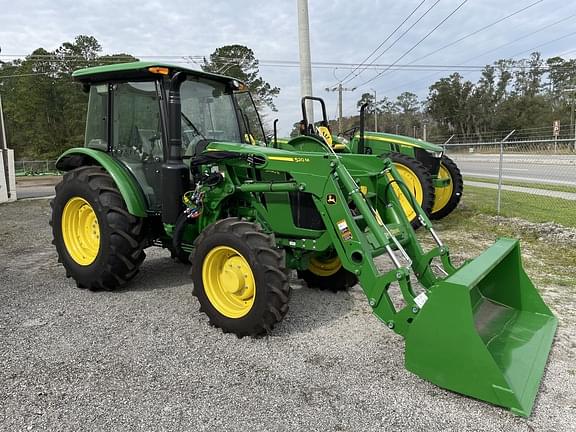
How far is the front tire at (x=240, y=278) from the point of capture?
11.7ft

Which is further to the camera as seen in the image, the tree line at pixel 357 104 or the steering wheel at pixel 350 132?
the tree line at pixel 357 104

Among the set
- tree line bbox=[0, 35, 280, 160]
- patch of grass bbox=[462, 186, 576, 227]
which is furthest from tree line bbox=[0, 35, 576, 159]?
patch of grass bbox=[462, 186, 576, 227]

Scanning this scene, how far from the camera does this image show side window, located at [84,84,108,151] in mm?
5016

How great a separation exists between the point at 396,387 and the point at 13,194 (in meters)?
15.0

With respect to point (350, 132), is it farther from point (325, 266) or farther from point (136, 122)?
point (136, 122)

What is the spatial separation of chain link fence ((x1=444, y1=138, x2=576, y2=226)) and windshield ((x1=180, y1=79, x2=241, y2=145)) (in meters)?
5.96

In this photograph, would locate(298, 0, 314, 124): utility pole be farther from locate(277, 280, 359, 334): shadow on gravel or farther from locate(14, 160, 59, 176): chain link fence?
locate(14, 160, 59, 176): chain link fence

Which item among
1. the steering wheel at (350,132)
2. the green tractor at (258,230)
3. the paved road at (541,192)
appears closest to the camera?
the green tractor at (258,230)

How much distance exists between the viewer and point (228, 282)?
3.89 metres

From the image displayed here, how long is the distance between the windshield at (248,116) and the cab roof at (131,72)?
0.32m

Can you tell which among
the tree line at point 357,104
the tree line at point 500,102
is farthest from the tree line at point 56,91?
the tree line at point 500,102

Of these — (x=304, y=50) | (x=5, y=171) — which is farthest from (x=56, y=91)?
(x=304, y=50)

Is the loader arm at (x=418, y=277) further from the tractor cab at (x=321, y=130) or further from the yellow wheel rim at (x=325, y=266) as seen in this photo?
the tractor cab at (x=321, y=130)

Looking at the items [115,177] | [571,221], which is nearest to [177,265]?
[115,177]
